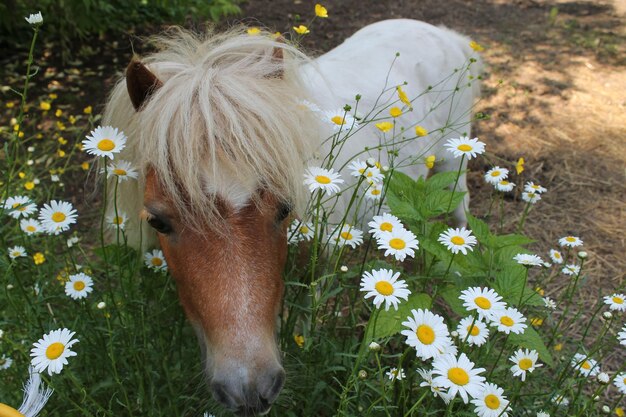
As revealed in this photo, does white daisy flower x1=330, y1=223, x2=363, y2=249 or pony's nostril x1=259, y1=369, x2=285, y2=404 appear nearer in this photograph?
pony's nostril x1=259, y1=369, x2=285, y2=404

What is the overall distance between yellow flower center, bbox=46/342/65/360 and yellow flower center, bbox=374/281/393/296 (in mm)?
747

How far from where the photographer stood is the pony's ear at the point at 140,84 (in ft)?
4.76

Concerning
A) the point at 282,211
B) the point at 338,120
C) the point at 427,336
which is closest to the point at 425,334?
the point at 427,336

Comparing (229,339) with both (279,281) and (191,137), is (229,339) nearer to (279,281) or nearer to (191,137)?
(279,281)

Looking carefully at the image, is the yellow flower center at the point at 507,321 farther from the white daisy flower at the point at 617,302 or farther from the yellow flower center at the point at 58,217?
the yellow flower center at the point at 58,217

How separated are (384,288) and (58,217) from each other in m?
1.05

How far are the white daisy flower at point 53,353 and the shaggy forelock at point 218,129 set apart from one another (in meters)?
0.42

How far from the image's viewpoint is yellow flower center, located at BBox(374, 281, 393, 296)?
3.78ft

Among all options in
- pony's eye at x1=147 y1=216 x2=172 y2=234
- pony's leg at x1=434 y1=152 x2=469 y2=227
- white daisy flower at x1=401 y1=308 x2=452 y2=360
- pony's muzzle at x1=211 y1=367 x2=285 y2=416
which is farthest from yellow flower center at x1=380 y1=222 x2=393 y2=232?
pony's leg at x1=434 y1=152 x2=469 y2=227

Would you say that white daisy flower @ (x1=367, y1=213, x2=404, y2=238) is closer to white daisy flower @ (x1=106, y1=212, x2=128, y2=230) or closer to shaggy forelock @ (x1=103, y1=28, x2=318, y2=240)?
shaggy forelock @ (x1=103, y1=28, x2=318, y2=240)

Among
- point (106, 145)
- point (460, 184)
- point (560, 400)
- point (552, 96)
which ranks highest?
point (106, 145)

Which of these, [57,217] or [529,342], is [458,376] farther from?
[57,217]

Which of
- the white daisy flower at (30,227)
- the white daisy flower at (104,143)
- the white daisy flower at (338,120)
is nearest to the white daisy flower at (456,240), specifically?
the white daisy flower at (338,120)

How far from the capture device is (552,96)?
4.79 meters
